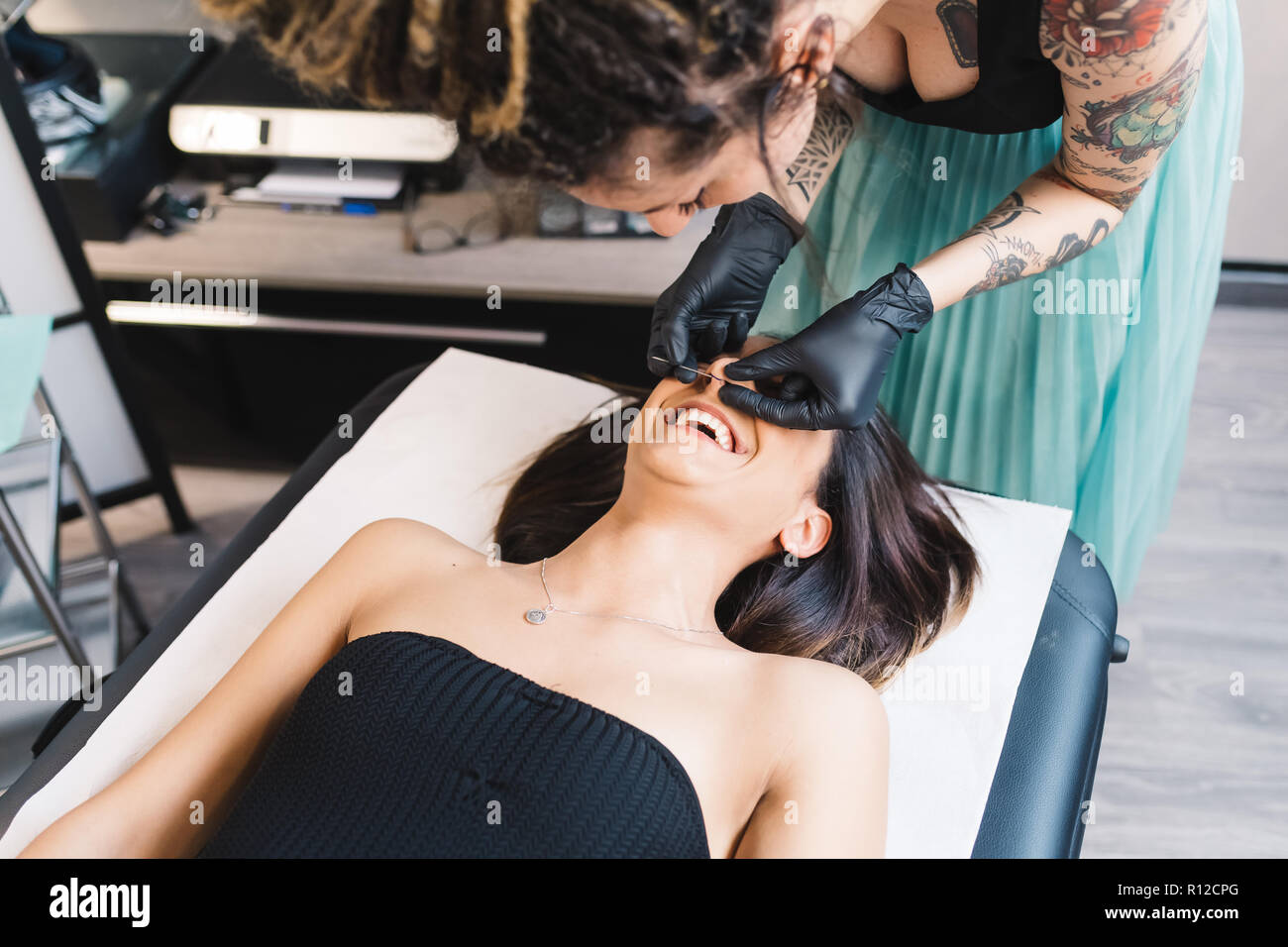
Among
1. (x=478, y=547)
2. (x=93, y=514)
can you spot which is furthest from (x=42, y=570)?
Result: (x=478, y=547)

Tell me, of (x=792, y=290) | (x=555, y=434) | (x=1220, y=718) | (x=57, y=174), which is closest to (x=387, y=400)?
(x=555, y=434)

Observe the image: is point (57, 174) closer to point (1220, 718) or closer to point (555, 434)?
point (555, 434)

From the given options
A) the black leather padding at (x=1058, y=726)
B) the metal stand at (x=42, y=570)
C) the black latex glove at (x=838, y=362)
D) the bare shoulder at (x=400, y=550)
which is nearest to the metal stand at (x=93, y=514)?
the metal stand at (x=42, y=570)

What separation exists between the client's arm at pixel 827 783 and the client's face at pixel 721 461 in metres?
0.21

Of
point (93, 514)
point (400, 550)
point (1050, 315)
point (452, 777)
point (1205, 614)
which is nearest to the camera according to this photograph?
point (452, 777)

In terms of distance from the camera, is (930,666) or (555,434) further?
(555,434)

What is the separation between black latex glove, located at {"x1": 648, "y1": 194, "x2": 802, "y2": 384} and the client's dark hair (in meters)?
0.22

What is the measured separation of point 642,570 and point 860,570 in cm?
31

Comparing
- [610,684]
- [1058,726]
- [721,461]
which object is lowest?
[1058,726]

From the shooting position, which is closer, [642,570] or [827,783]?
[827,783]

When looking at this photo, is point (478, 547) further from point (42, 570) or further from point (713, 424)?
point (42, 570)

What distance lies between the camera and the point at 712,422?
1187 mm

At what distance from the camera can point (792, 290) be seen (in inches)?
58.2
